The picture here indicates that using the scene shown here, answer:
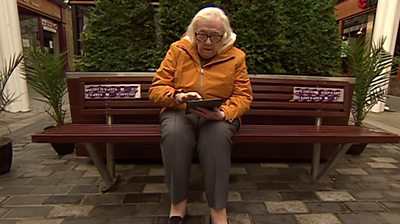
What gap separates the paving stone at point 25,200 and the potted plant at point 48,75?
3.34 feet

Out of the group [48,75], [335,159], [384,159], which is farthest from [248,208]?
[48,75]

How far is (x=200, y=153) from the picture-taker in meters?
1.89

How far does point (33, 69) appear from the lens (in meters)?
3.22

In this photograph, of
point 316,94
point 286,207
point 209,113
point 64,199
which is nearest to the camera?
point 209,113

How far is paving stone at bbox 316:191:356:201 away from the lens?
2359 mm

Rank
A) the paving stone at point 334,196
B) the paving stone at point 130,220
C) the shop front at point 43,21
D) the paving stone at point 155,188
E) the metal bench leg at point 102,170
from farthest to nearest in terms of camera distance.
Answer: the shop front at point 43,21 → the paving stone at point 155,188 → the paving stone at point 334,196 → the metal bench leg at point 102,170 → the paving stone at point 130,220

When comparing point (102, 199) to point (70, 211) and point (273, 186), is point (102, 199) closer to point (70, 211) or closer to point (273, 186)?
point (70, 211)

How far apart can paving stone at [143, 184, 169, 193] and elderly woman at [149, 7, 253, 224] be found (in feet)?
1.64

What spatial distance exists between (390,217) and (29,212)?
2.42 m

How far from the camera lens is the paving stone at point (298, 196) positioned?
7.72 ft

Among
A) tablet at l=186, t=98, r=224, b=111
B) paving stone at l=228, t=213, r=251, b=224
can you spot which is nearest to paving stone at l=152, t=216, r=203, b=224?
paving stone at l=228, t=213, r=251, b=224

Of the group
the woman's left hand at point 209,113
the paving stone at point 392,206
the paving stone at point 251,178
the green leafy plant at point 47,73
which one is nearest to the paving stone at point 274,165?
the paving stone at point 251,178

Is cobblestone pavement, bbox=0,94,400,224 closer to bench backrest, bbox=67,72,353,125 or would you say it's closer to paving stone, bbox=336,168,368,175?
paving stone, bbox=336,168,368,175

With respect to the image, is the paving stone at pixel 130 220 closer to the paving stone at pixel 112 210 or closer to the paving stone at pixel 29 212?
the paving stone at pixel 112 210
